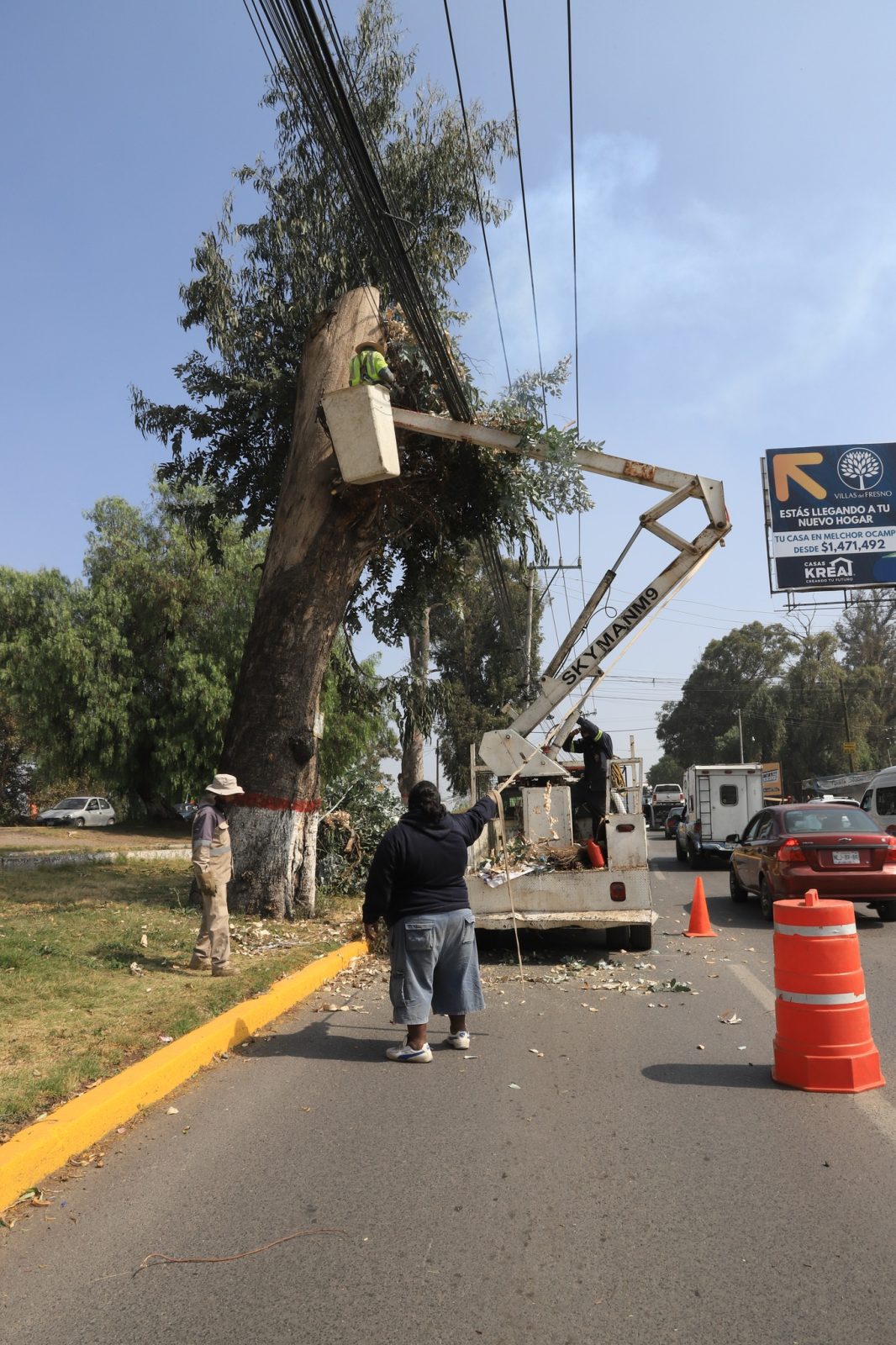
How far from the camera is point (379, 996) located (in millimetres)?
8797

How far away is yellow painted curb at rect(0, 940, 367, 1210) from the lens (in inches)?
171

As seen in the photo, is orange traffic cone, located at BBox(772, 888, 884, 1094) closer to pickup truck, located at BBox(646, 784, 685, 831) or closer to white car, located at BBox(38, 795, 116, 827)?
white car, located at BBox(38, 795, 116, 827)

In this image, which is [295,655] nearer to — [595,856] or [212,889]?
[212,889]

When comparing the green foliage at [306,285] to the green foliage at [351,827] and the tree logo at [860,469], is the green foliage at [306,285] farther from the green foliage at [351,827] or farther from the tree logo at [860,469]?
the tree logo at [860,469]

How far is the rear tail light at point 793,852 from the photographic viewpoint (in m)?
12.4

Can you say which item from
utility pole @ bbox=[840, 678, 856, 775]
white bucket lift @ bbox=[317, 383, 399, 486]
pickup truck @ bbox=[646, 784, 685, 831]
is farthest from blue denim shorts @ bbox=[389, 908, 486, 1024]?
utility pole @ bbox=[840, 678, 856, 775]

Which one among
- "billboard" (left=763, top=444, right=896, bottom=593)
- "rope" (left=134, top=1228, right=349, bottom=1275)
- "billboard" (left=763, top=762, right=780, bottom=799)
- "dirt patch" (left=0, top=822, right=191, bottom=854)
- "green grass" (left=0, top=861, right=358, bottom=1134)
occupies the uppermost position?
"billboard" (left=763, top=444, right=896, bottom=593)

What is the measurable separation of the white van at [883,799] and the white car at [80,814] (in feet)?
103

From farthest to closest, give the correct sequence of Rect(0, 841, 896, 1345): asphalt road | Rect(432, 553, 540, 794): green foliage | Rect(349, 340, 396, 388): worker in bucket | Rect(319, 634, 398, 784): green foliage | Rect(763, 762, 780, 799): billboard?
Rect(432, 553, 540, 794): green foliage → Rect(763, 762, 780, 799): billboard → Rect(319, 634, 398, 784): green foliage → Rect(349, 340, 396, 388): worker in bucket → Rect(0, 841, 896, 1345): asphalt road

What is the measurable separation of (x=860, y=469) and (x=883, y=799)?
10606 millimetres

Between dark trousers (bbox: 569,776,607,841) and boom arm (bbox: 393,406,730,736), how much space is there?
1.01 metres

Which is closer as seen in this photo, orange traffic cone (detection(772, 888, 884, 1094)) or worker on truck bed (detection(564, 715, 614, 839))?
orange traffic cone (detection(772, 888, 884, 1094))

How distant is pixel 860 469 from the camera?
26.7 m

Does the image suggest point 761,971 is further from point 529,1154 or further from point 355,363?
point 355,363
